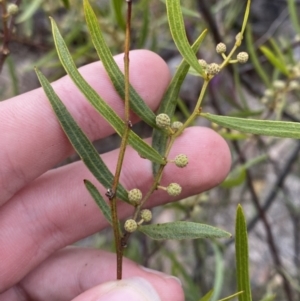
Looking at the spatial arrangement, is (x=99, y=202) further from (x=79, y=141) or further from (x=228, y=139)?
(x=228, y=139)

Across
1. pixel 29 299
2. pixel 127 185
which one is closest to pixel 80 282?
pixel 29 299

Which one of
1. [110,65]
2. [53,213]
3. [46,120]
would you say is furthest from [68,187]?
[110,65]

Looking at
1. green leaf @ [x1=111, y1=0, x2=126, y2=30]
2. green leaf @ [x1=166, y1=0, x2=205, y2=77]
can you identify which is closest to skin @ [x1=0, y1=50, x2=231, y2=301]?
green leaf @ [x1=111, y1=0, x2=126, y2=30]

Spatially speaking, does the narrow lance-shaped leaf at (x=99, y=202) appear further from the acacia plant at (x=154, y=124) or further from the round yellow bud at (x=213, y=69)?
the round yellow bud at (x=213, y=69)

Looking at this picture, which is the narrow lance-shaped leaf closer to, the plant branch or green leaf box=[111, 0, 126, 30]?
the plant branch

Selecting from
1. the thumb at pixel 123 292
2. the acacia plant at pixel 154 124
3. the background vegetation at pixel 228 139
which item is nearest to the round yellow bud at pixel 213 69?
the acacia plant at pixel 154 124

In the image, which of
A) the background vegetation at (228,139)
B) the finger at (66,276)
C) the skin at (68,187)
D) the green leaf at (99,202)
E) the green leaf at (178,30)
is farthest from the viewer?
the background vegetation at (228,139)
